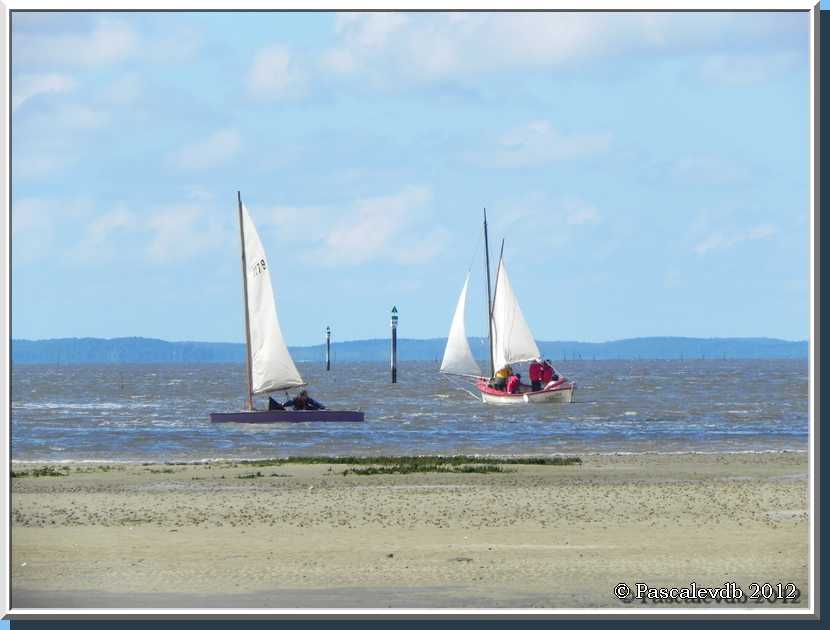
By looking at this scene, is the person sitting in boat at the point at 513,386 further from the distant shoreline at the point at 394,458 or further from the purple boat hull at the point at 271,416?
the distant shoreline at the point at 394,458

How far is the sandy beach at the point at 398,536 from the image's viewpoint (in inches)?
634

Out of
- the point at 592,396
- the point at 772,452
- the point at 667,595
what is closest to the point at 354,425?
the point at 772,452

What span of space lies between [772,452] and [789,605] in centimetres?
2838

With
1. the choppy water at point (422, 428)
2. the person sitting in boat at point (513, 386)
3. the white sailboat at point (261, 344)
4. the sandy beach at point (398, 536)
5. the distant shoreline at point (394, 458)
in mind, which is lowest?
the choppy water at point (422, 428)

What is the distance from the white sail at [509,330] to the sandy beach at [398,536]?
44.8 meters

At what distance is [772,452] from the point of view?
4172 centimetres

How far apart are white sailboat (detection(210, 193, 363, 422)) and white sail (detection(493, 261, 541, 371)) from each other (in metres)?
24.1

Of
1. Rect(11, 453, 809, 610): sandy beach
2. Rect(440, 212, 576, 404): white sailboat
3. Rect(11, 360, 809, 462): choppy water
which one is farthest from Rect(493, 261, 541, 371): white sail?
Rect(11, 453, 809, 610): sandy beach

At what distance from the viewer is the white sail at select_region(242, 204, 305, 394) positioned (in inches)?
2072

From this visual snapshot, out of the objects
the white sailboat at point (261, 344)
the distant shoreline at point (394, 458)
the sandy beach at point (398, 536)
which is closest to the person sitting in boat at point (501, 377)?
the white sailboat at point (261, 344)

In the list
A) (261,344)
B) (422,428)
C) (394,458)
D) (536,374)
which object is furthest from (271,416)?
(536,374)

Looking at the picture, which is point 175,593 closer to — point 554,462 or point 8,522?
point 8,522

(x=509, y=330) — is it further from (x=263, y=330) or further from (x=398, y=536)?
(x=398, y=536)

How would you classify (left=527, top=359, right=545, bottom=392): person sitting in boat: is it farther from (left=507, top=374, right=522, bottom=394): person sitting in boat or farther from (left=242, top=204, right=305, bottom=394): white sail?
(left=242, top=204, right=305, bottom=394): white sail
